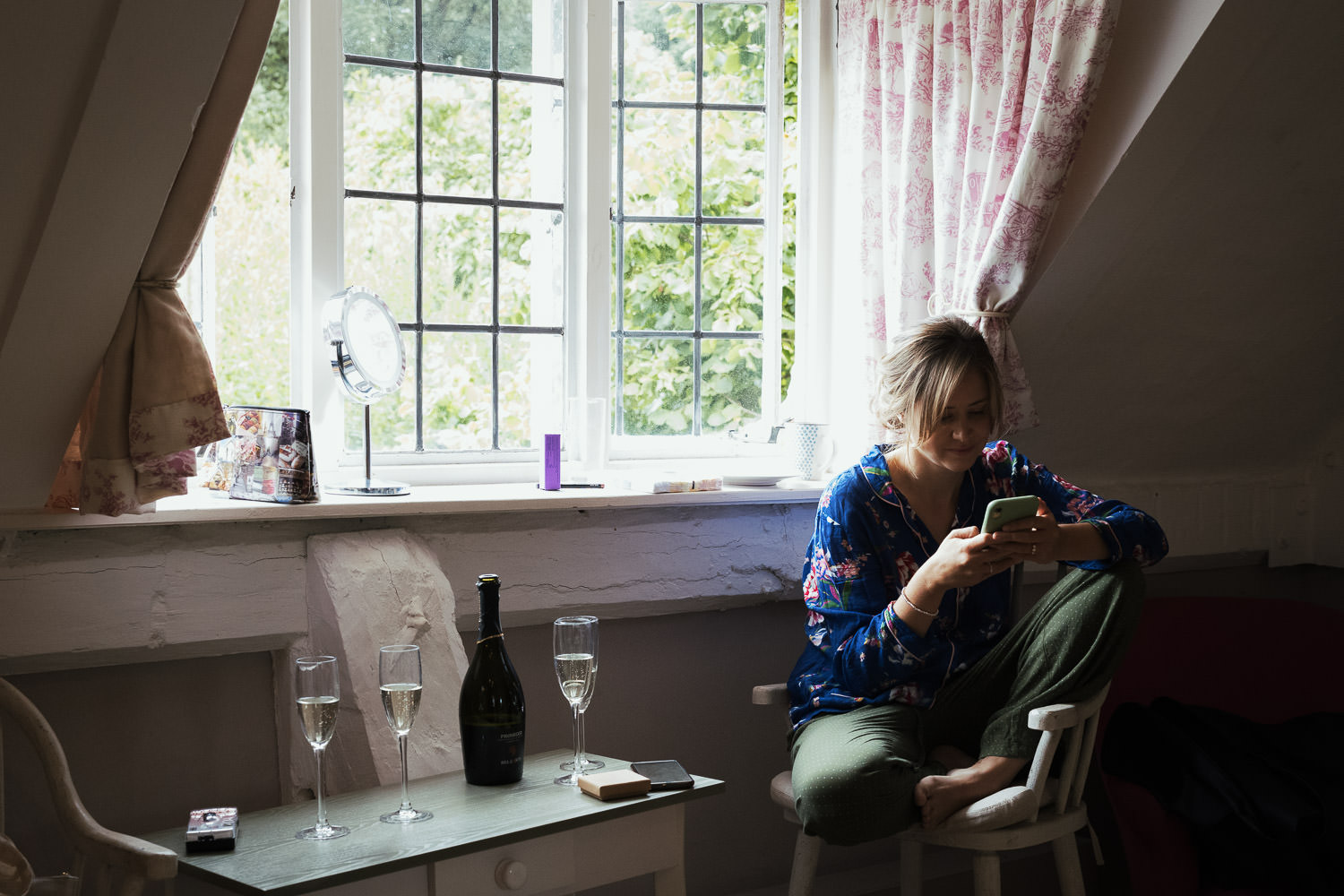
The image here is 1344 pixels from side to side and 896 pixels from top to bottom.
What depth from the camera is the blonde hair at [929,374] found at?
86.5 inches

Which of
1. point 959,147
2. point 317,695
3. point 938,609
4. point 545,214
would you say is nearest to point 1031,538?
point 938,609

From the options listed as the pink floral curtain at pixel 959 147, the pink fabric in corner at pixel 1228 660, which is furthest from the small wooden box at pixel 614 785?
the pink fabric in corner at pixel 1228 660

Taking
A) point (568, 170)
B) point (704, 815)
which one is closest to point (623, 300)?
point (568, 170)

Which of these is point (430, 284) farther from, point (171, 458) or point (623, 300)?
point (171, 458)

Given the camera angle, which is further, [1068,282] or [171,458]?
[1068,282]

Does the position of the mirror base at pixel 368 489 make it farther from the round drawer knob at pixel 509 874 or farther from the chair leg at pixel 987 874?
the chair leg at pixel 987 874

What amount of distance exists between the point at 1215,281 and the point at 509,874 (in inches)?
82.4

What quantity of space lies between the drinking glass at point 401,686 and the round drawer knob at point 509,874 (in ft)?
0.45

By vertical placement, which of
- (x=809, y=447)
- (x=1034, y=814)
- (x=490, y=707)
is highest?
(x=809, y=447)

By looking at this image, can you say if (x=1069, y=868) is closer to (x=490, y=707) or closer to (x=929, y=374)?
(x=929, y=374)

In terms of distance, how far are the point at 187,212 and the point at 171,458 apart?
0.38m

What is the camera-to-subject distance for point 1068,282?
102 inches

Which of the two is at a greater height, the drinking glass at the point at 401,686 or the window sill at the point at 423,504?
the window sill at the point at 423,504

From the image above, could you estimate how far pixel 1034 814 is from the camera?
196 centimetres
